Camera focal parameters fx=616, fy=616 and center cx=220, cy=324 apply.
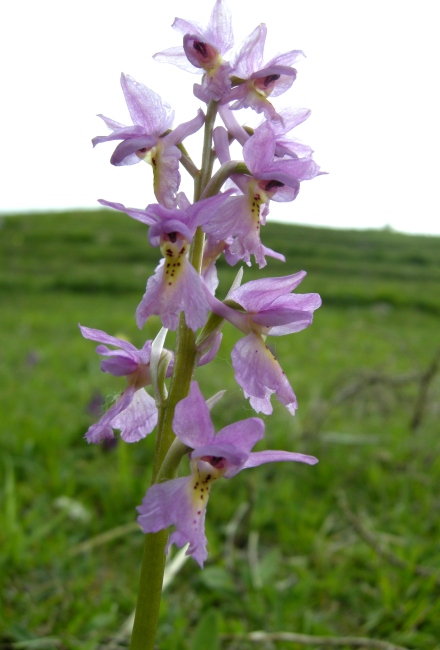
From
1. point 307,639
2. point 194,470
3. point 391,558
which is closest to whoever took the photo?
point 194,470

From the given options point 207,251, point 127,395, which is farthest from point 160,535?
point 207,251

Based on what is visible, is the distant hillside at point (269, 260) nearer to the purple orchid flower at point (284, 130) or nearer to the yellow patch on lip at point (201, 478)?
the purple orchid flower at point (284, 130)

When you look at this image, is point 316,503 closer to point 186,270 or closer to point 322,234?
point 186,270

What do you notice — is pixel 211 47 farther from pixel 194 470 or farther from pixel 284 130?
pixel 194 470

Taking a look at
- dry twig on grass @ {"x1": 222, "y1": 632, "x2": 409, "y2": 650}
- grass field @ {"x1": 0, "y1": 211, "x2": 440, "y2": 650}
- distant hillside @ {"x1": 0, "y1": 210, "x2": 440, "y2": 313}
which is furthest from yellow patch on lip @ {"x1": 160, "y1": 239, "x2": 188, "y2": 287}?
distant hillside @ {"x1": 0, "y1": 210, "x2": 440, "y2": 313}

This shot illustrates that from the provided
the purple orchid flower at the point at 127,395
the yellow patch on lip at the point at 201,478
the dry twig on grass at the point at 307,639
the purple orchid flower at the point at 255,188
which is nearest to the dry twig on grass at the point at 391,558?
the dry twig on grass at the point at 307,639

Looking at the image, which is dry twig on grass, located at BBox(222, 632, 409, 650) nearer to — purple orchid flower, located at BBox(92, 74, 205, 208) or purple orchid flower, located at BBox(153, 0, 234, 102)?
purple orchid flower, located at BBox(92, 74, 205, 208)
